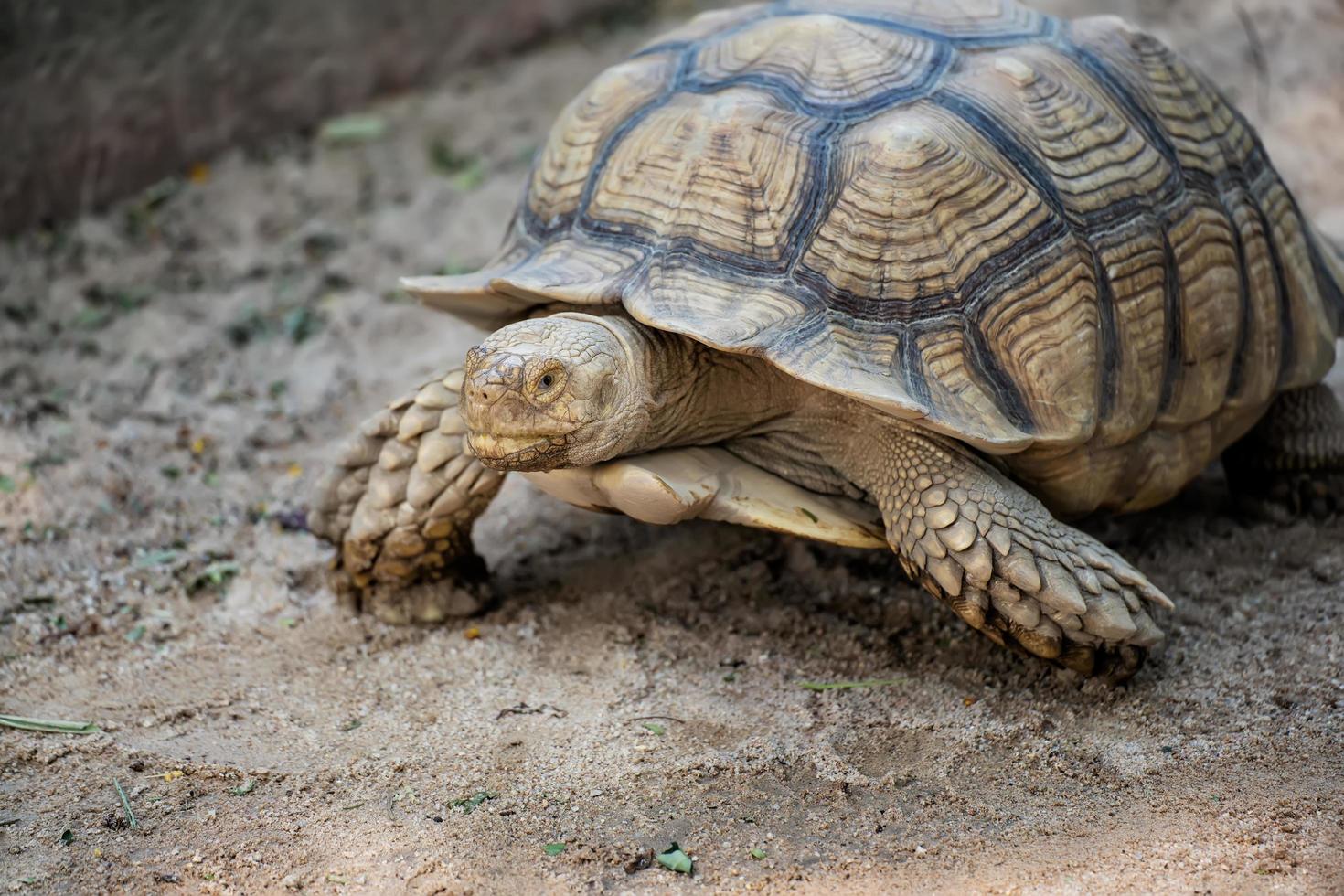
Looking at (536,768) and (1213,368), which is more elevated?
(1213,368)

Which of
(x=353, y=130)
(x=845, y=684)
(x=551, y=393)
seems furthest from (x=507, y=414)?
(x=353, y=130)

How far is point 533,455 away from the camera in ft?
8.39

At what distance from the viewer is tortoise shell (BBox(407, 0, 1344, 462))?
2701 mm

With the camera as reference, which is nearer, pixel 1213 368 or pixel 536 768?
pixel 536 768

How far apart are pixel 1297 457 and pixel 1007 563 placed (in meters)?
1.41

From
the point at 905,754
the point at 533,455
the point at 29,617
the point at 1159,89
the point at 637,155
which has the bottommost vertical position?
the point at 29,617

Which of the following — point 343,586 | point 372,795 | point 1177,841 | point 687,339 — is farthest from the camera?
point 343,586

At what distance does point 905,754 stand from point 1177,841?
569mm

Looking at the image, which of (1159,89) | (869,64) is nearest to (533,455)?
(869,64)

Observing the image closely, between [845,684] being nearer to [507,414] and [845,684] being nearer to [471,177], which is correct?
[507,414]

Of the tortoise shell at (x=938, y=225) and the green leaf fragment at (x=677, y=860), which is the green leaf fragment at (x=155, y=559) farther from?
the green leaf fragment at (x=677, y=860)

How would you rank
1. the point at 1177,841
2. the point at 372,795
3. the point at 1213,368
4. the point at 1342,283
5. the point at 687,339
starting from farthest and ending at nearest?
the point at 1342,283
the point at 1213,368
the point at 687,339
the point at 372,795
the point at 1177,841

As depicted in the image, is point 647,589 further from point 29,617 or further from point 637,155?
point 29,617

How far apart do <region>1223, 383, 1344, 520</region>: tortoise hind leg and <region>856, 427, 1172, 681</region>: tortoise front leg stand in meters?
1.06
